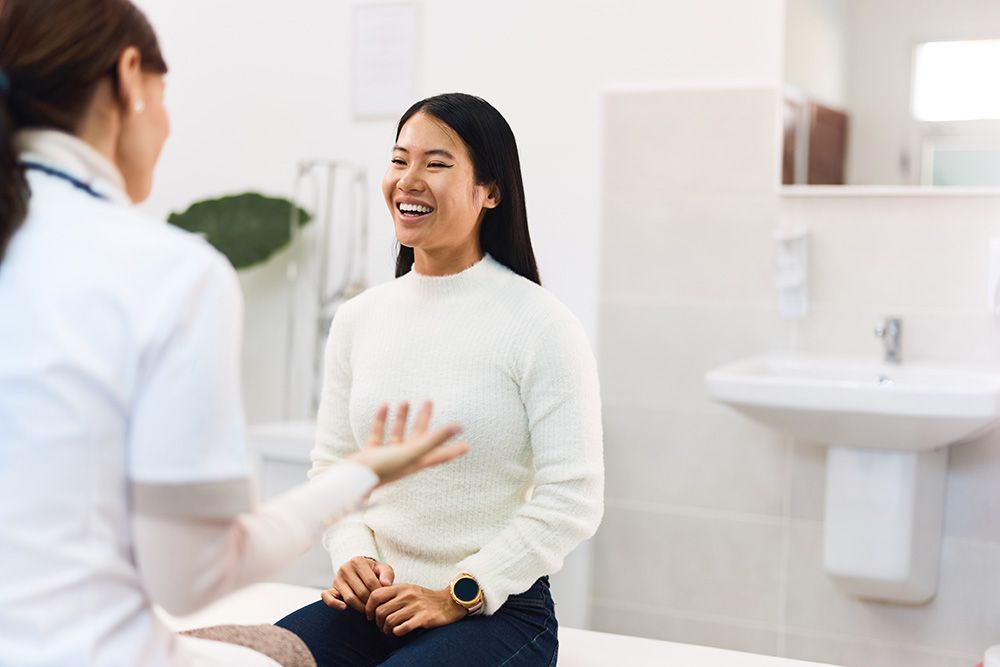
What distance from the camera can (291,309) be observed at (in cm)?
333

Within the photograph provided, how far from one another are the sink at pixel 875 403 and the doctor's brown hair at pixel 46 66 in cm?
157

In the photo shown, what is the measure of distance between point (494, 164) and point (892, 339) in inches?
49.7

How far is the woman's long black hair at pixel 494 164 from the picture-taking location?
165cm

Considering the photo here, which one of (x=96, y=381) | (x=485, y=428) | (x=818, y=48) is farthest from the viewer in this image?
(x=818, y=48)

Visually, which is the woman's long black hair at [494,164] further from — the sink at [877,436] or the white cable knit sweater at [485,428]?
the sink at [877,436]

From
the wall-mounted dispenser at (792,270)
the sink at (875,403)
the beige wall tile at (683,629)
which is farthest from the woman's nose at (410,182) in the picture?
the beige wall tile at (683,629)

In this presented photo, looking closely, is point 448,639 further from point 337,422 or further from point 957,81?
point 957,81

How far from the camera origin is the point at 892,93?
2598mm

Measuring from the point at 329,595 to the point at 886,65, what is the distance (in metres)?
1.78

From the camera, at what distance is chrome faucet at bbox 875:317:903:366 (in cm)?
254

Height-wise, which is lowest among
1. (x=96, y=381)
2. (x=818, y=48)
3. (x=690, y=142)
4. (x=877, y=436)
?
(x=877, y=436)

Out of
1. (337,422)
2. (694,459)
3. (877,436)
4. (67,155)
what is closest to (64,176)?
(67,155)

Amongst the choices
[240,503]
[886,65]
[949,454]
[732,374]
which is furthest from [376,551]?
[886,65]

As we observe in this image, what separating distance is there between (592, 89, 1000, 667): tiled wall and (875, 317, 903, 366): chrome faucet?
0.12ft
